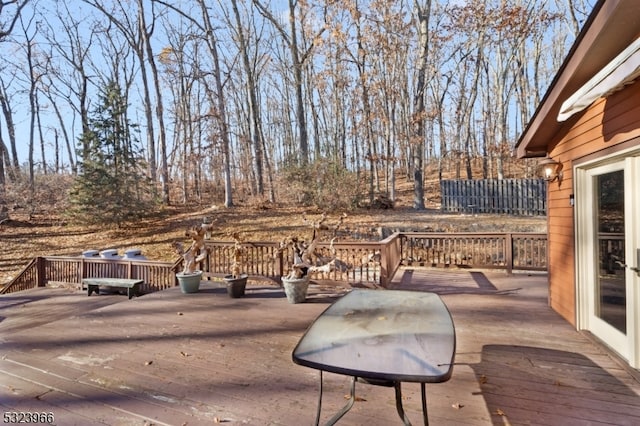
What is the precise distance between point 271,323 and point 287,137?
2019 cm

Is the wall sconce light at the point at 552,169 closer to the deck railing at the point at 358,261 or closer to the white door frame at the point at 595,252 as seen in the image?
the white door frame at the point at 595,252

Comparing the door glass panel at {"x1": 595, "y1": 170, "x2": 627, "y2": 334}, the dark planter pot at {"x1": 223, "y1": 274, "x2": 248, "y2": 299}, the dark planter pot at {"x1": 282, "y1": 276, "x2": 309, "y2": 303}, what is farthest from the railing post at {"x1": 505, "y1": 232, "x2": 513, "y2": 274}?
the dark planter pot at {"x1": 223, "y1": 274, "x2": 248, "y2": 299}

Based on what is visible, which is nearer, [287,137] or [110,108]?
[110,108]

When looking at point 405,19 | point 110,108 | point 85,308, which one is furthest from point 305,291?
point 405,19

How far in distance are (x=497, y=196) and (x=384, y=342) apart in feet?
44.5

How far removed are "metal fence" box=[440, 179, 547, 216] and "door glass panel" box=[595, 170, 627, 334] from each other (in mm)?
10721

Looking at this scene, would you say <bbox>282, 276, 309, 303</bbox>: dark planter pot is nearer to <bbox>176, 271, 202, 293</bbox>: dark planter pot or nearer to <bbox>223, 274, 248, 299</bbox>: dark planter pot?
<bbox>223, 274, 248, 299</bbox>: dark planter pot

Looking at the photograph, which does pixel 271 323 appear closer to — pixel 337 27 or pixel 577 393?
pixel 577 393

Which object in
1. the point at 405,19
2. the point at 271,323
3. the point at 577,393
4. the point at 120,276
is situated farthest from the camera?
the point at 405,19

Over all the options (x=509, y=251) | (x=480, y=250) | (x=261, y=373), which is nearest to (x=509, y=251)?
(x=509, y=251)

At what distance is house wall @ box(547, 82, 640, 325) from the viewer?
8.95 ft

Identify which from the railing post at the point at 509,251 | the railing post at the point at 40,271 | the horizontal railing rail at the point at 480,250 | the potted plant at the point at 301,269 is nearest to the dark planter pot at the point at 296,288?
the potted plant at the point at 301,269

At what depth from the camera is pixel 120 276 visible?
689 cm

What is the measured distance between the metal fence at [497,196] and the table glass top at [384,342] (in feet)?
41.1
